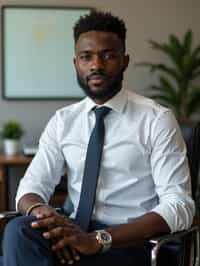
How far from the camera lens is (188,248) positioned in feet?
5.77

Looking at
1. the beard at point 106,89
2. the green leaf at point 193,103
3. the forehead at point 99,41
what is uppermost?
the forehead at point 99,41

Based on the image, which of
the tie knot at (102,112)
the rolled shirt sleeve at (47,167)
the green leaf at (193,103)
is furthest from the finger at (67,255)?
the green leaf at (193,103)

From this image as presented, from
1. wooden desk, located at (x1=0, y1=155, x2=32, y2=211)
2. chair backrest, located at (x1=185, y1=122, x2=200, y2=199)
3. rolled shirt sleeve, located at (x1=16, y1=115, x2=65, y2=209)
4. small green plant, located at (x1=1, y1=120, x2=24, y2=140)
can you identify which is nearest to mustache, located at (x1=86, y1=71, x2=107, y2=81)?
rolled shirt sleeve, located at (x1=16, y1=115, x2=65, y2=209)

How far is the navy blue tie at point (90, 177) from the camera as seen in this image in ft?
5.84

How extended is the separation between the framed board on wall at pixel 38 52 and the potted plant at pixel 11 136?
30 centimetres

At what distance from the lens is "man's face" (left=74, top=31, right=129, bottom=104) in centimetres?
180

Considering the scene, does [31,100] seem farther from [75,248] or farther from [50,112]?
[75,248]

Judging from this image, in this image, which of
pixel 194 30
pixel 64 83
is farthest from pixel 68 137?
A: pixel 194 30

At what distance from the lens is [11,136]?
3436mm

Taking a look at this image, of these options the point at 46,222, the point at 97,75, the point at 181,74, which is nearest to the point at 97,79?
the point at 97,75

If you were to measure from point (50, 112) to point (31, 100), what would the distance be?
0.55 ft

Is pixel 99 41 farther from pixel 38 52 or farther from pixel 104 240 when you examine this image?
pixel 38 52

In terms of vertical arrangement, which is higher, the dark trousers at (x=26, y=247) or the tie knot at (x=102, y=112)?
the tie knot at (x=102, y=112)

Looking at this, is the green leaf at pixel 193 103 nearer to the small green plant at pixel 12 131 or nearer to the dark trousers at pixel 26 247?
the small green plant at pixel 12 131
